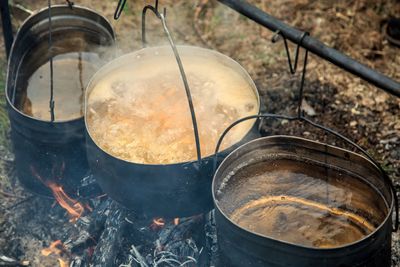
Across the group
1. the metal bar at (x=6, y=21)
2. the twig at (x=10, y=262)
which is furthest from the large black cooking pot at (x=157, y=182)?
the metal bar at (x=6, y=21)

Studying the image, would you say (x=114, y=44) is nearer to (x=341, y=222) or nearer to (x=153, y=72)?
(x=153, y=72)

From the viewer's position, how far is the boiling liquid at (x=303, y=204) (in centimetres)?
Result: 370

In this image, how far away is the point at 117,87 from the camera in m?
4.62

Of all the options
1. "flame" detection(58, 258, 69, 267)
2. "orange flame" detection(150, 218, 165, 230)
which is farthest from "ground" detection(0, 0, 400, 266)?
"orange flame" detection(150, 218, 165, 230)

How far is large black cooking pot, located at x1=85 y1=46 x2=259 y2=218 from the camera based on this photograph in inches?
152

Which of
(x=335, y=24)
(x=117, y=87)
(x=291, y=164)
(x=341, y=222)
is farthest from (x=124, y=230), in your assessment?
(x=335, y=24)

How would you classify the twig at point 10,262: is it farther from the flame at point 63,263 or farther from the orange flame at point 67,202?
the orange flame at point 67,202

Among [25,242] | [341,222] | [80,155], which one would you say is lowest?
[25,242]

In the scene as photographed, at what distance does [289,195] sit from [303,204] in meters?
0.12

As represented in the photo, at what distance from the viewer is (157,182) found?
392cm

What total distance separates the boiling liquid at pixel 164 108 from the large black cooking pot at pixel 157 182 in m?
0.14

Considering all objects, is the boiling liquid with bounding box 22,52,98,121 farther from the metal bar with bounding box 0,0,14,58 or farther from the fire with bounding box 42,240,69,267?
the fire with bounding box 42,240,69,267

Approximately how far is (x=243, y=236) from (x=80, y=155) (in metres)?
2.04

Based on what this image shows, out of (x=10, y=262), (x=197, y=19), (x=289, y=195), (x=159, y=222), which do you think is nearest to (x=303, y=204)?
(x=289, y=195)
